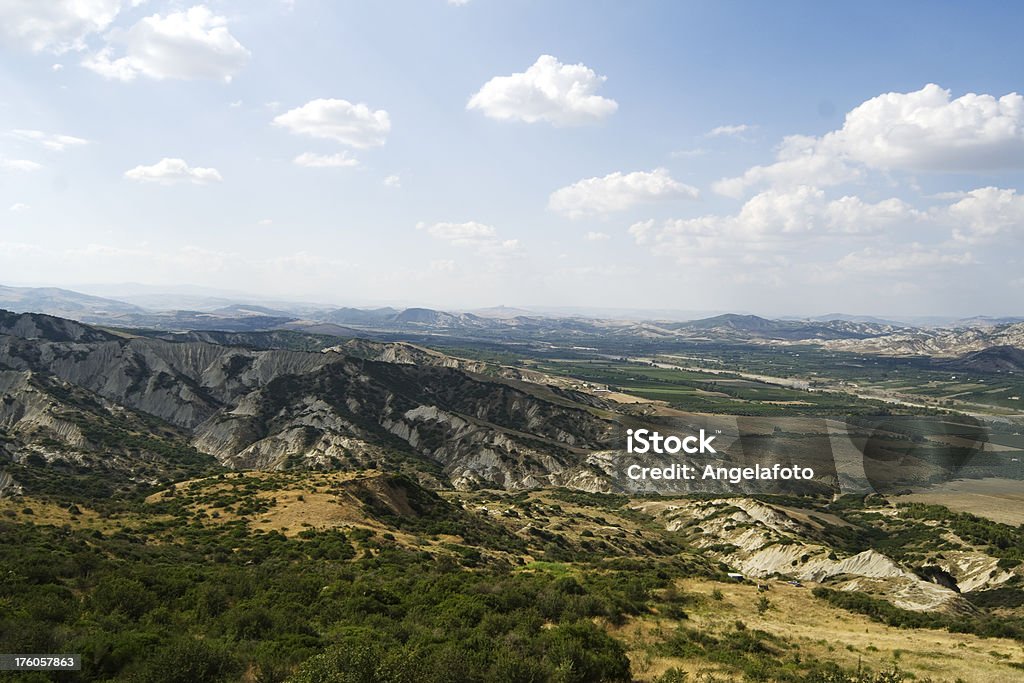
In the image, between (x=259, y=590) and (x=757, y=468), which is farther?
(x=757, y=468)

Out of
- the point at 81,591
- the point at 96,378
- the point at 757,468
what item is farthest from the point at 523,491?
the point at 96,378

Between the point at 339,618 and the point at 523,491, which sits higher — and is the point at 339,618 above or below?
above

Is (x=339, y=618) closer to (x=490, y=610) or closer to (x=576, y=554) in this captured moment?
(x=490, y=610)

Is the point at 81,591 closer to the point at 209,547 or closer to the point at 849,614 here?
the point at 209,547

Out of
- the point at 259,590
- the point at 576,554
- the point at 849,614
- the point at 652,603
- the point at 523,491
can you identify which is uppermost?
the point at 259,590

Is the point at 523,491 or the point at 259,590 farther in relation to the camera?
the point at 523,491

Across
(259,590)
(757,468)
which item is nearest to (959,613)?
(259,590)

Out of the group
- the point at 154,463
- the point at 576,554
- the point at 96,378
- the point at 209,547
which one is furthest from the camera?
the point at 96,378

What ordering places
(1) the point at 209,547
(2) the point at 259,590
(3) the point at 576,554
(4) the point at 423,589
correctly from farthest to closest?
(3) the point at 576,554, (1) the point at 209,547, (4) the point at 423,589, (2) the point at 259,590

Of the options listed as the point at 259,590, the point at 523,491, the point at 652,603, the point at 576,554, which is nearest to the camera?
the point at 259,590
